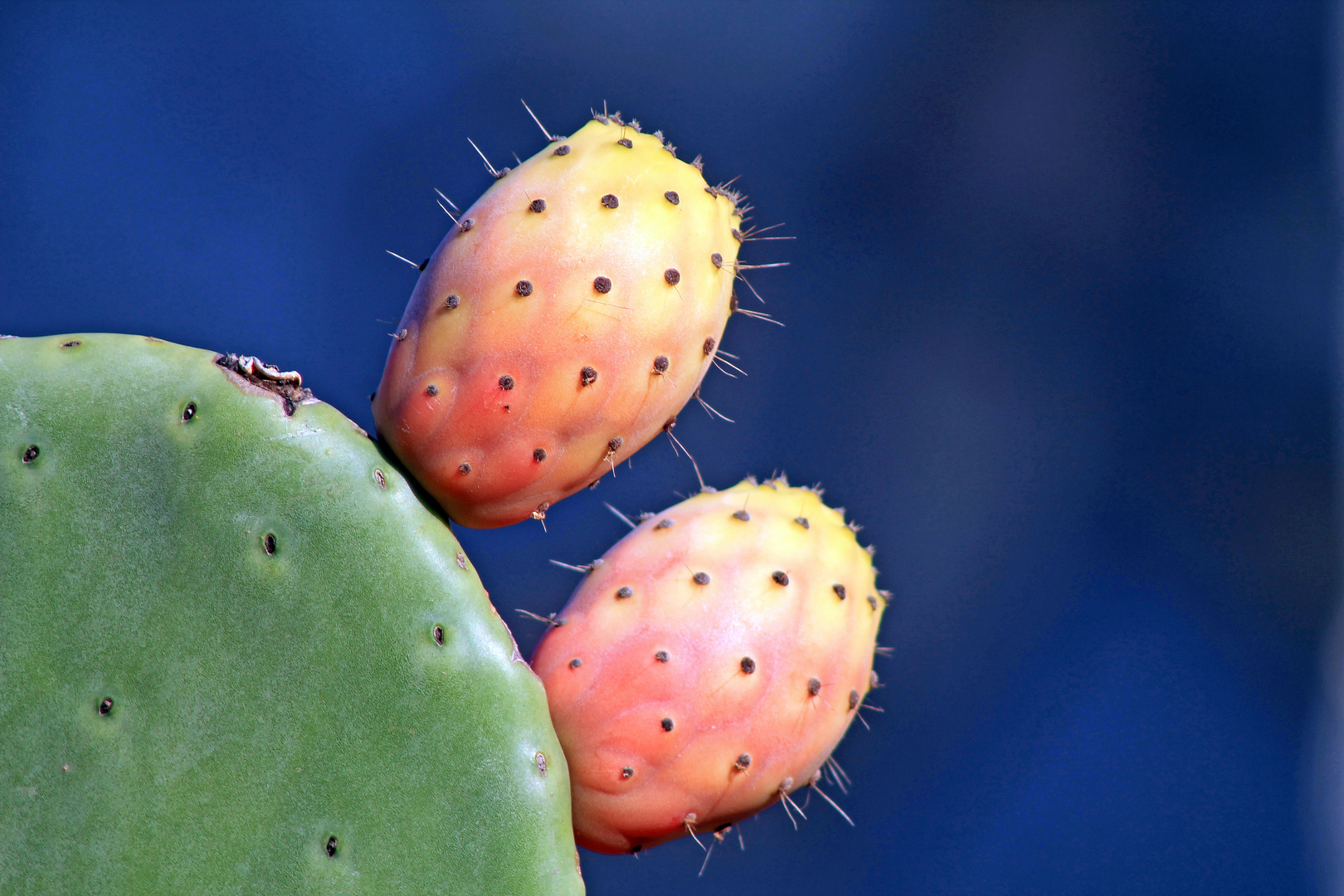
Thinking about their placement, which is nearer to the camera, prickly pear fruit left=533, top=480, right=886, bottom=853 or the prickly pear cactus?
the prickly pear cactus

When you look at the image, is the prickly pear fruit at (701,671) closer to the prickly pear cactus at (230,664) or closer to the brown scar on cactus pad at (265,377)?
the prickly pear cactus at (230,664)

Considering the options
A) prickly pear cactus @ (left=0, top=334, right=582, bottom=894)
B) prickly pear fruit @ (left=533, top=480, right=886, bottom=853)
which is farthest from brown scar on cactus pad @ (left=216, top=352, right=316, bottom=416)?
prickly pear fruit @ (left=533, top=480, right=886, bottom=853)

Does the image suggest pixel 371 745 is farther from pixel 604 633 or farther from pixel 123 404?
pixel 123 404

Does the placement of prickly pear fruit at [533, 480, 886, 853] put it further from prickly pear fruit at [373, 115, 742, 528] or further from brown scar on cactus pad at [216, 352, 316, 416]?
brown scar on cactus pad at [216, 352, 316, 416]

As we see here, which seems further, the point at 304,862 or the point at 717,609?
the point at 717,609

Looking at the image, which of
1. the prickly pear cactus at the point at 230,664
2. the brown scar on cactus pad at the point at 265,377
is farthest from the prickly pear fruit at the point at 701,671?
the brown scar on cactus pad at the point at 265,377

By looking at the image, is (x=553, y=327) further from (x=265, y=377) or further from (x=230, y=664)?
(x=230, y=664)

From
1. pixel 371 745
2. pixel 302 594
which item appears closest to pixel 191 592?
pixel 302 594
